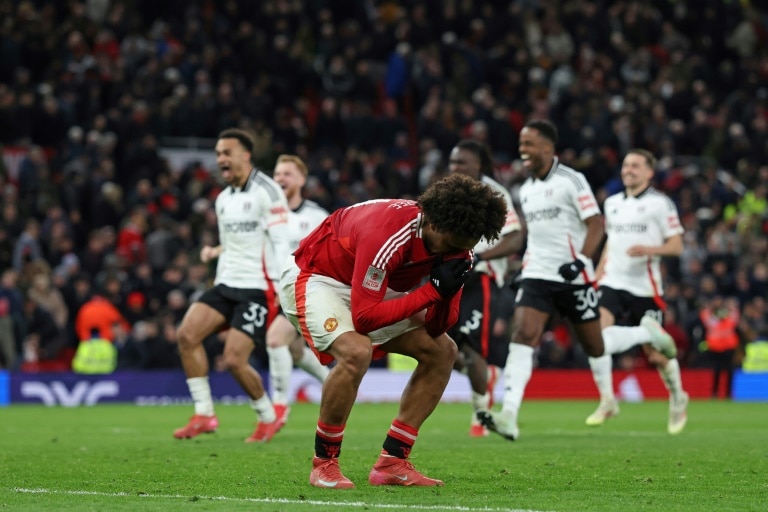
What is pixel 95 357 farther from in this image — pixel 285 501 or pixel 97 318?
pixel 285 501

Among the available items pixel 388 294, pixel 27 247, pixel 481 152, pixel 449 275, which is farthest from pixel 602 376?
pixel 27 247

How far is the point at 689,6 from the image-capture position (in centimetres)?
3372

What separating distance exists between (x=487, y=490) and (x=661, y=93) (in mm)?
24098

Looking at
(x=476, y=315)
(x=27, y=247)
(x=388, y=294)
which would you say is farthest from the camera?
(x=27, y=247)

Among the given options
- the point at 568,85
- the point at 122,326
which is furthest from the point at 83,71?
the point at 568,85

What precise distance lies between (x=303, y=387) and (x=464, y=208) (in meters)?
14.4

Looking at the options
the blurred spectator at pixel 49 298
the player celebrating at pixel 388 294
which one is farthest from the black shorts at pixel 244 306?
the blurred spectator at pixel 49 298

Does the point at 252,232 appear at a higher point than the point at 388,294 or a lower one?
higher

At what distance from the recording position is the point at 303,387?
21266 millimetres

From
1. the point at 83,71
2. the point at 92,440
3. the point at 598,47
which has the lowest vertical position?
the point at 92,440

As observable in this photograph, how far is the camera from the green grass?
693 centimetres

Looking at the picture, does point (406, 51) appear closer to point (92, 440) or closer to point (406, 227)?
point (92, 440)

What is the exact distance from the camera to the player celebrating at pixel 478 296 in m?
12.1

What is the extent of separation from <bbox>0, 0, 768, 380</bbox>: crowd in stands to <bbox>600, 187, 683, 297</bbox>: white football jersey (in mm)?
9268
